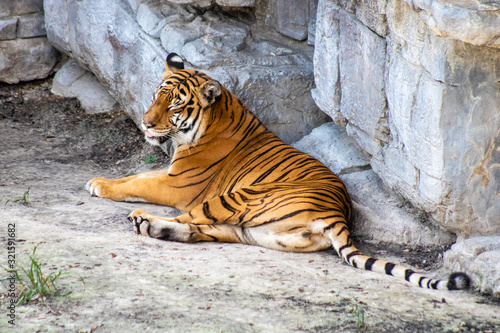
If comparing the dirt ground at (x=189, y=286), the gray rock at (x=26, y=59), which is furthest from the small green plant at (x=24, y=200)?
the gray rock at (x=26, y=59)

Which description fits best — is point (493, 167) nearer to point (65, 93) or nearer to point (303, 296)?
point (303, 296)

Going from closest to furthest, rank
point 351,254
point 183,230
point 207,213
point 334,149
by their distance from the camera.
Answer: point 351,254
point 183,230
point 207,213
point 334,149

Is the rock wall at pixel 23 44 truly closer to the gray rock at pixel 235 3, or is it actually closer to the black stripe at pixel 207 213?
the gray rock at pixel 235 3

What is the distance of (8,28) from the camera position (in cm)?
691

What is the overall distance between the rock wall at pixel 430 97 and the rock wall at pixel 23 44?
4.27 meters

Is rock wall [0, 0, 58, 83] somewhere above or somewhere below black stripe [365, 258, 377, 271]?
above

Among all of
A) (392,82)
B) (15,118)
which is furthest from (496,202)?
(15,118)

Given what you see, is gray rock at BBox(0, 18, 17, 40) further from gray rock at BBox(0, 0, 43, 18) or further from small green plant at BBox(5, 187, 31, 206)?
small green plant at BBox(5, 187, 31, 206)

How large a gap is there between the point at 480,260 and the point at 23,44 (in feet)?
19.5

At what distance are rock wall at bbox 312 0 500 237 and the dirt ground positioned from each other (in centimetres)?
52

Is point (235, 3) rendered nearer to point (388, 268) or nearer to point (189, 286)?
point (388, 268)

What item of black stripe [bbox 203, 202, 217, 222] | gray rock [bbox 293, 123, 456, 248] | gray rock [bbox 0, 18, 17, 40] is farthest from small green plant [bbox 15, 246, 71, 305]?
gray rock [bbox 0, 18, 17, 40]

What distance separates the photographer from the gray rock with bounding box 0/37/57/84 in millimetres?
7043

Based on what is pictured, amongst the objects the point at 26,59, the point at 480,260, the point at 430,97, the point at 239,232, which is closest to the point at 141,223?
the point at 239,232
